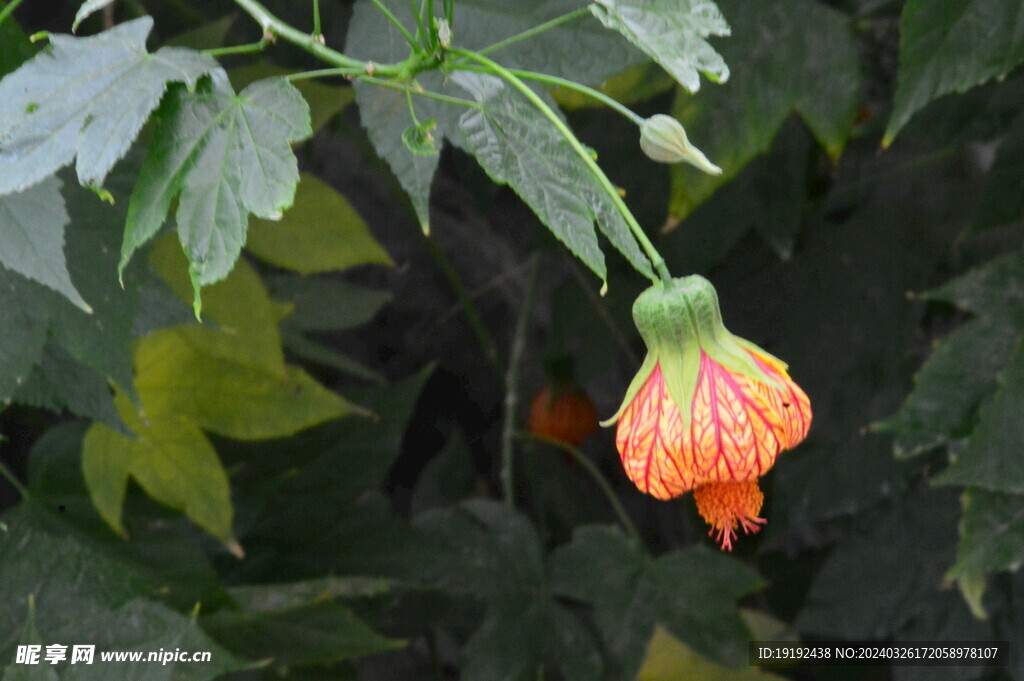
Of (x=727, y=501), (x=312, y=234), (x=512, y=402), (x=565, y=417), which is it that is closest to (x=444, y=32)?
(x=727, y=501)

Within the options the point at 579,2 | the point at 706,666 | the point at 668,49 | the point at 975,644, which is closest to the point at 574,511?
the point at 706,666

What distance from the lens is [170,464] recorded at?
75 cm

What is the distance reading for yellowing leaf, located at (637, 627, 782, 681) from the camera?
2.99 ft

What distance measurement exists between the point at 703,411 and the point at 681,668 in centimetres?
57

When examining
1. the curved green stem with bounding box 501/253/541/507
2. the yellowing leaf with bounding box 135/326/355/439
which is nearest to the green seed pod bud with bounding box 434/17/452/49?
the yellowing leaf with bounding box 135/326/355/439

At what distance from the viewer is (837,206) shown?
112 cm

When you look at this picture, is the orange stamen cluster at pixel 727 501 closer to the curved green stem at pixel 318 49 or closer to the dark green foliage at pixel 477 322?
the dark green foliage at pixel 477 322

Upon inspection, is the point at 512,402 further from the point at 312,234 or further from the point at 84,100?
the point at 84,100

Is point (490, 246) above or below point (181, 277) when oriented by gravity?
below

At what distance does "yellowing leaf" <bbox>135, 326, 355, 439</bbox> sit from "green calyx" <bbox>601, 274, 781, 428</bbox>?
36 centimetres

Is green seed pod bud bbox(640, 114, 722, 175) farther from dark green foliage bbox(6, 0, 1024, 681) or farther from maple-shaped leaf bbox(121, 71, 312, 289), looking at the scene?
maple-shaped leaf bbox(121, 71, 312, 289)

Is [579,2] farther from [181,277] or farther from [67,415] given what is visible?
[67,415]

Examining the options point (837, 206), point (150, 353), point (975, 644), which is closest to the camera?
point (150, 353)

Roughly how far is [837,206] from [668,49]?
0.77 metres
